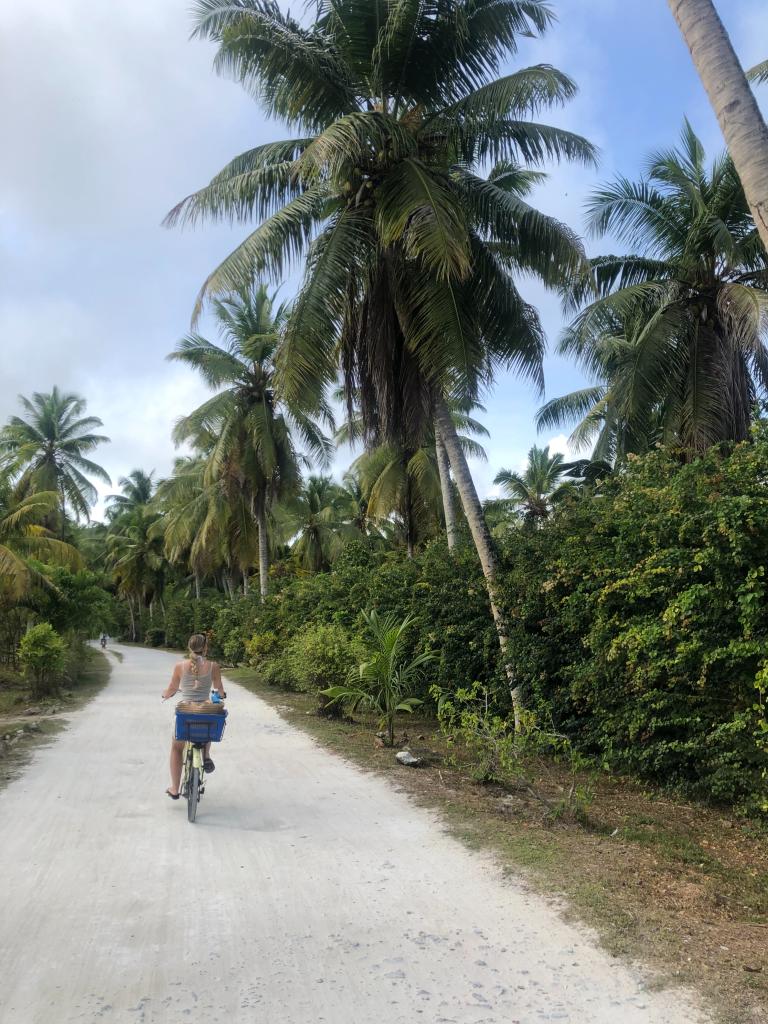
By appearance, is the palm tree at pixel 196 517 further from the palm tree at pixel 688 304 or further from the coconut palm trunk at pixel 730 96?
the coconut palm trunk at pixel 730 96

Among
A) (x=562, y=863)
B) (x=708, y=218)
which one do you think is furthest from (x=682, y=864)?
(x=708, y=218)

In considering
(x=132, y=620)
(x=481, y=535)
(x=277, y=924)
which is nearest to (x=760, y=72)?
(x=481, y=535)

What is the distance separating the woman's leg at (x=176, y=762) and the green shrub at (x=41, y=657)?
10.6m

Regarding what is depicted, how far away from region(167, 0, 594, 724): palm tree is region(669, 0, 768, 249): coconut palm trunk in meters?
4.21

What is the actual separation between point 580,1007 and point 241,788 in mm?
4798

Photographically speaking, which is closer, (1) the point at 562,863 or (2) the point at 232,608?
(1) the point at 562,863

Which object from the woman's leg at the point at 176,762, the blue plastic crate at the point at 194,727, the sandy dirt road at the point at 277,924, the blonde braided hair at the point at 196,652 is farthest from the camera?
the blonde braided hair at the point at 196,652

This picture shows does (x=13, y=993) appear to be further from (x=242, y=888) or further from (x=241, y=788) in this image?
(x=241, y=788)

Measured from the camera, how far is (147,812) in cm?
653

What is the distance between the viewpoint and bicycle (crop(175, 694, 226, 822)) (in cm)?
629

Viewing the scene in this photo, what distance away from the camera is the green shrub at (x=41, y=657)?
15.9 metres

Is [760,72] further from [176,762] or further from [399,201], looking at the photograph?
[176,762]

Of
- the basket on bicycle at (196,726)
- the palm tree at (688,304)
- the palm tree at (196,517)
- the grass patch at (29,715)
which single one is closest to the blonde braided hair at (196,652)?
the basket on bicycle at (196,726)

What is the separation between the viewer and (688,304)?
48.2 feet
